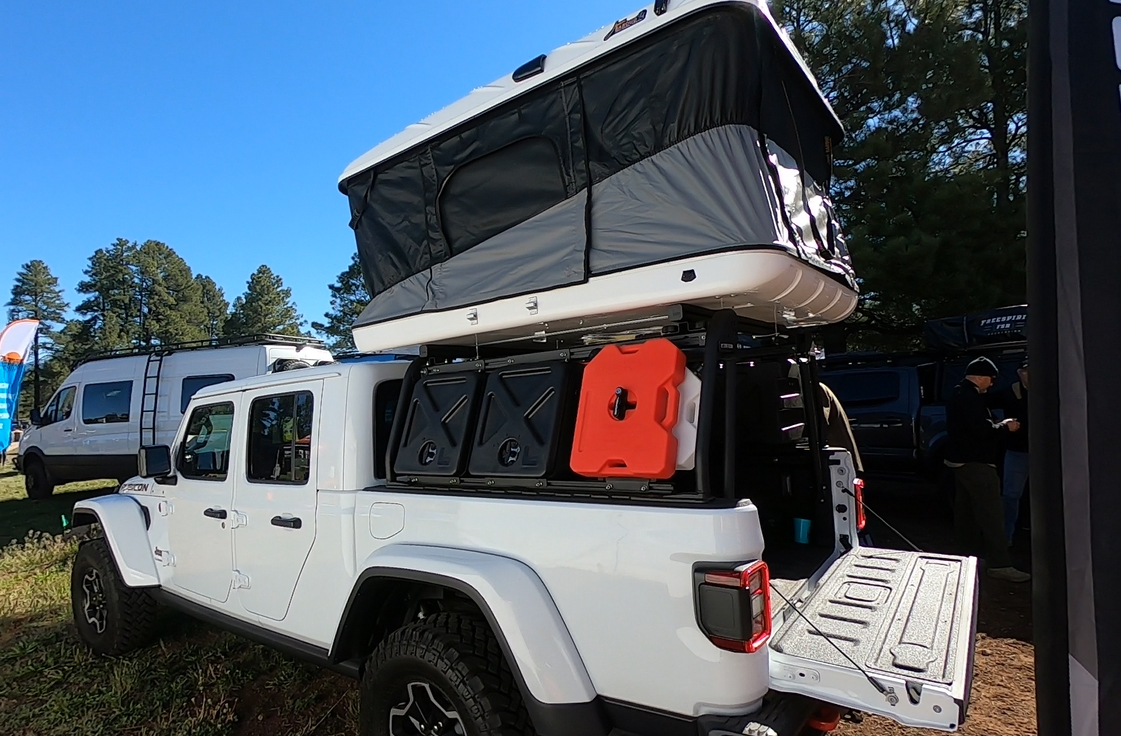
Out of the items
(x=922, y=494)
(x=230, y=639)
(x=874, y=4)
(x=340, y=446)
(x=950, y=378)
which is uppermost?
(x=874, y=4)

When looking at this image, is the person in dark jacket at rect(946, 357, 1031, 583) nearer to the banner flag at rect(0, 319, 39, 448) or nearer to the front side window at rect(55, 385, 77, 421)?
the front side window at rect(55, 385, 77, 421)

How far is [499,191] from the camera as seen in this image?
9.27 ft

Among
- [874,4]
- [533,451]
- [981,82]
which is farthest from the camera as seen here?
[874,4]

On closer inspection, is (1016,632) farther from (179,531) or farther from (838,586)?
(179,531)

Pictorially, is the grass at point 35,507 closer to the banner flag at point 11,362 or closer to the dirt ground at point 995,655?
the banner flag at point 11,362

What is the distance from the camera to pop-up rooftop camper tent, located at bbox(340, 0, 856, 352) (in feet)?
7.15

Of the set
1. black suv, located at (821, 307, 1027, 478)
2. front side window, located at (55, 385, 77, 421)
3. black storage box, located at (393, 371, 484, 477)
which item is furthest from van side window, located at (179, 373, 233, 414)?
black suv, located at (821, 307, 1027, 478)

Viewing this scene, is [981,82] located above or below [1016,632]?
above

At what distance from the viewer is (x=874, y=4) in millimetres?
10727

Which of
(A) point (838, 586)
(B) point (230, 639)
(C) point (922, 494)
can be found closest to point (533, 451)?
(A) point (838, 586)

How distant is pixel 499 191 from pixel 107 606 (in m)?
3.93

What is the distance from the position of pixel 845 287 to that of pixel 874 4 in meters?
10.6

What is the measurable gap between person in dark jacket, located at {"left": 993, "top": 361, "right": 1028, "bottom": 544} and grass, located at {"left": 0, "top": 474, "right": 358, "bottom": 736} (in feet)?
19.3

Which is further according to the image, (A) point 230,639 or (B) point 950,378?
(B) point 950,378
